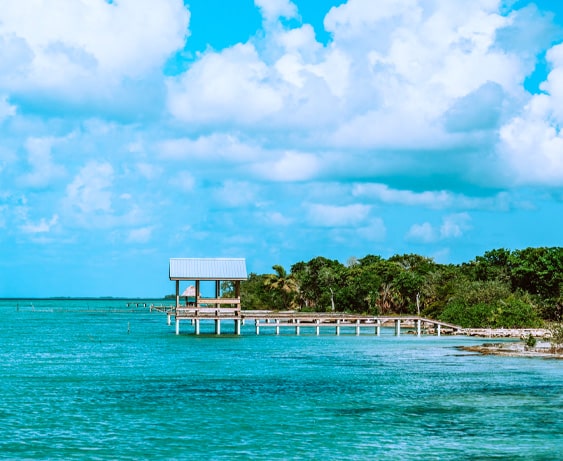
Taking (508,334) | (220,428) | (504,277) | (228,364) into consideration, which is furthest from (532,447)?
(504,277)

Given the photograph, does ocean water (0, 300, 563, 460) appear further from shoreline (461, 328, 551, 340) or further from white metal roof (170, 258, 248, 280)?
shoreline (461, 328, 551, 340)

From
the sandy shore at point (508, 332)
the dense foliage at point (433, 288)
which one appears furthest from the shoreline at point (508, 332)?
the dense foliage at point (433, 288)

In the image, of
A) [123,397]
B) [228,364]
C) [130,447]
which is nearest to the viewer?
[130,447]

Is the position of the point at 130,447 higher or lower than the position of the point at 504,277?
lower

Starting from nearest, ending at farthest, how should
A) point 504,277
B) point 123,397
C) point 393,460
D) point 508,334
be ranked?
1. point 393,460
2. point 123,397
3. point 508,334
4. point 504,277

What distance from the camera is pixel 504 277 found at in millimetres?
94875

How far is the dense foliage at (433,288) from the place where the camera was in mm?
79000

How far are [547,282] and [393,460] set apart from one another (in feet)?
217

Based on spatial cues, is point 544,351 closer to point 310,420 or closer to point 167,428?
point 310,420

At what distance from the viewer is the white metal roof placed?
227ft

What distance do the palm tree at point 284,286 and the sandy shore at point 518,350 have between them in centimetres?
7617

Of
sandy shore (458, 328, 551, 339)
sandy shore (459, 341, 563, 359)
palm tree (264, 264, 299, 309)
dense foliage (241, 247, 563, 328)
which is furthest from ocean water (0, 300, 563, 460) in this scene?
palm tree (264, 264, 299, 309)

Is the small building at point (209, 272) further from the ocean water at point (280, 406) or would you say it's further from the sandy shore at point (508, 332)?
the sandy shore at point (508, 332)

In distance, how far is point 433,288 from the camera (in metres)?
105
